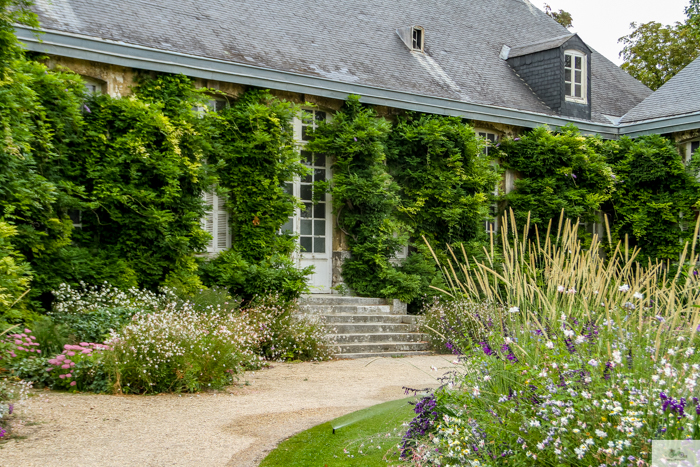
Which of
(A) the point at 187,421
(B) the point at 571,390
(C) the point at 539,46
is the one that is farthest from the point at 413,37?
(B) the point at 571,390

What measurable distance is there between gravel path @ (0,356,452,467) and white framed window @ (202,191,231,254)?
321 cm

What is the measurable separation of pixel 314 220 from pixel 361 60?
3154 millimetres

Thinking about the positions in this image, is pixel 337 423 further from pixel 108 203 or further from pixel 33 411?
pixel 108 203

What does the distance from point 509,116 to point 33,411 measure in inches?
392

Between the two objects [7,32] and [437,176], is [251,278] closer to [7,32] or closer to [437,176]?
[437,176]

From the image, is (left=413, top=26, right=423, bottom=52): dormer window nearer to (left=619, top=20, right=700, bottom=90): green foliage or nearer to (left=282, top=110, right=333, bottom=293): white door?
(left=282, top=110, right=333, bottom=293): white door

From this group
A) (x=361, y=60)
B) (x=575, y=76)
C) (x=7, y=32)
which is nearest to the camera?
(x=7, y=32)

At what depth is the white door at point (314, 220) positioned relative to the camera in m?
11.0

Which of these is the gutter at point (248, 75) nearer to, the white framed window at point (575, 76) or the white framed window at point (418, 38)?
the white framed window at point (575, 76)

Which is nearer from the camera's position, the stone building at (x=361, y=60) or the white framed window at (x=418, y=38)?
the stone building at (x=361, y=60)

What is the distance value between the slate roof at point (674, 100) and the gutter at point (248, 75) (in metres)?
1.64

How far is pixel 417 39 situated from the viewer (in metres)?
14.0

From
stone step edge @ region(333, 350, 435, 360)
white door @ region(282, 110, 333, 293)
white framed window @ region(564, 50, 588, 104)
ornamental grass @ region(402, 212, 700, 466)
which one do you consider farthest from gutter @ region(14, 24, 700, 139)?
ornamental grass @ region(402, 212, 700, 466)

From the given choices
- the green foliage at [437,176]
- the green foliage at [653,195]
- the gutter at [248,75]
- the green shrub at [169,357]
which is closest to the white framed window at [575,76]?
the gutter at [248,75]
